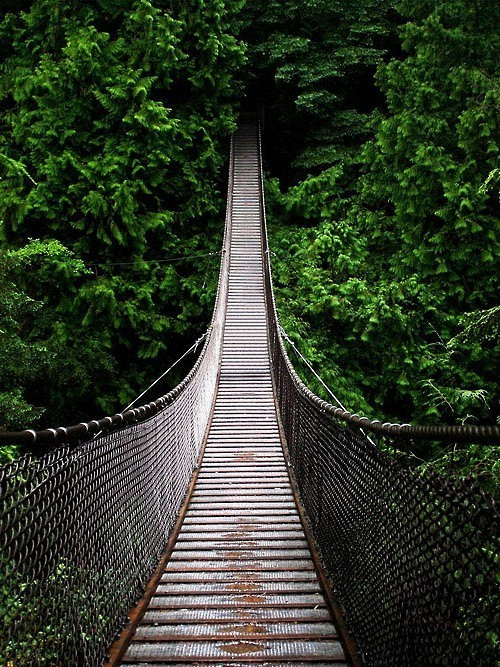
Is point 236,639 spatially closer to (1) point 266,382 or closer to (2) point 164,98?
(1) point 266,382

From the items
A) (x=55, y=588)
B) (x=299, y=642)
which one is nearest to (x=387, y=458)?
(x=299, y=642)

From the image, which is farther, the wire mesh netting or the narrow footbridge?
the narrow footbridge

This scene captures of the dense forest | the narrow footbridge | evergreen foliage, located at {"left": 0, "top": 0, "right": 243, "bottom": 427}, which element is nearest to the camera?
the narrow footbridge

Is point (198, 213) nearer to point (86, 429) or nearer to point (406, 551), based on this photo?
point (86, 429)

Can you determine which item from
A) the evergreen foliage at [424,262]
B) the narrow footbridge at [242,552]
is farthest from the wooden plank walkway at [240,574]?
the evergreen foliage at [424,262]

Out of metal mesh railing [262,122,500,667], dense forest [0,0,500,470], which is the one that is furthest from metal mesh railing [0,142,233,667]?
dense forest [0,0,500,470]

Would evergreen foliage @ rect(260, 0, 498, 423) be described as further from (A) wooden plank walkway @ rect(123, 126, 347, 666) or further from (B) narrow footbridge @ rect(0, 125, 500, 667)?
(B) narrow footbridge @ rect(0, 125, 500, 667)

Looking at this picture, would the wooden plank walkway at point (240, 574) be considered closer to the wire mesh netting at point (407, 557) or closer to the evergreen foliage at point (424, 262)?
the wire mesh netting at point (407, 557)

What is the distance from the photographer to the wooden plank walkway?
7.66 ft

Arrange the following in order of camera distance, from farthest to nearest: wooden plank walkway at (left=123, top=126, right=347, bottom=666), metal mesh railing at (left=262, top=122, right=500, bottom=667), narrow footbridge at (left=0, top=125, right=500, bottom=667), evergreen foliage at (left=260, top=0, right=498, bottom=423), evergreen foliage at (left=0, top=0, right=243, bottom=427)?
evergreen foliage at (left=0, top=0, right=243, bottom=427) → evergreen foliage at (left=260, top=0, right=498, bottom=423) → wooden plank walkway at (left=123, top=126, right=347, bottom=666) → narrow footbridge at (left=0, top=125, right=500, bottom=667) → metal mesh railing at (left=262, top=122, right=500, bottom=667)

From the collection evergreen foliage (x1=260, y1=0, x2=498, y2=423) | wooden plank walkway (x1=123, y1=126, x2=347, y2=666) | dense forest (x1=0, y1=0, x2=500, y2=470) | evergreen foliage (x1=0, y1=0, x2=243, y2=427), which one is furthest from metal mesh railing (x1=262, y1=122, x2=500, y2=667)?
evergreen foliage (x1=0, y1=0, x2=243, y2=427)

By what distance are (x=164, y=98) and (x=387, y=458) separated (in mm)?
11534

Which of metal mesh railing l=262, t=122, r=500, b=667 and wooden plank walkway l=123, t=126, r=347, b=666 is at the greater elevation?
metal mesh railing l=262, t=122, r=500, b=667

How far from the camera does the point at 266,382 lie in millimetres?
7812
